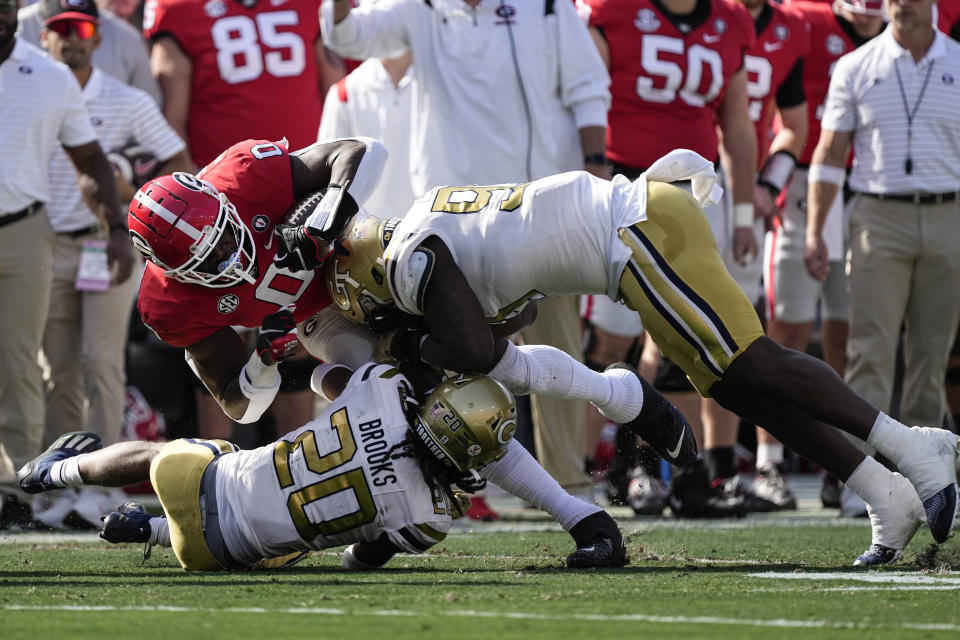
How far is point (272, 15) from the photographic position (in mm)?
7578

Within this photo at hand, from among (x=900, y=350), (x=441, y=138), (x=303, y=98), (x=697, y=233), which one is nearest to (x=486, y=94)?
(x=441, y=138)

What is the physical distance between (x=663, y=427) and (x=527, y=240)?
895 millimetres

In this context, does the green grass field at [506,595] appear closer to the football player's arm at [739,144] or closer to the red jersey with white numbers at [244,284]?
the red jersey with white numbers at [244,284]

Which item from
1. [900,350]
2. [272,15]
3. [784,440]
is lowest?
[900,350]

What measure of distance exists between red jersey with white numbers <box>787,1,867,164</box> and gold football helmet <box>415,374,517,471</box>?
4088mm

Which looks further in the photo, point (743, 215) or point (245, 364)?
point (743, 215)

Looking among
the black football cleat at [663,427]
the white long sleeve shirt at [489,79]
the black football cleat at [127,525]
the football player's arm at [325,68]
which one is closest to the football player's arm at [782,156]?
the white long sleeve shirt at [489,79]

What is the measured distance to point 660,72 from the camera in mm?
7125

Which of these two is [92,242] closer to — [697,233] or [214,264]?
[214,264]

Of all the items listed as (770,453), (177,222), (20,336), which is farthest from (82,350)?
(770,453)

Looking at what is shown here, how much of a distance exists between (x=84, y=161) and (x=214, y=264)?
242cm

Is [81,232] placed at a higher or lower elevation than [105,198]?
lower

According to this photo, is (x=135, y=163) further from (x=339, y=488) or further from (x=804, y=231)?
(x=804, y=231)

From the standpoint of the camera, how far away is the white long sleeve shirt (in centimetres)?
650
